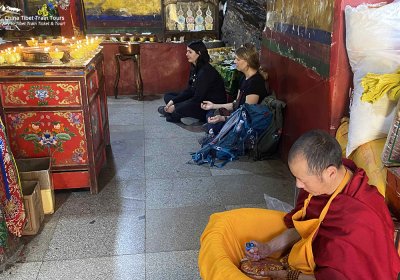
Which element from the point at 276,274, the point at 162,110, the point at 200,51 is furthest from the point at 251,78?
the point at 276,274

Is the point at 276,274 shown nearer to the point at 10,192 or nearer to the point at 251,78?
the point at 10,192

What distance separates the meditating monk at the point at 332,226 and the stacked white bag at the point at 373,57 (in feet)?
1.83

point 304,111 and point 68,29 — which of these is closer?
point 304,111

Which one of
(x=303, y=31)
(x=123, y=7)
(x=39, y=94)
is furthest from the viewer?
(x=123, y=7)

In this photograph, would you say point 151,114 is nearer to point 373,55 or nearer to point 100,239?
point 100,239

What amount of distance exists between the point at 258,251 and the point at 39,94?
191 cm

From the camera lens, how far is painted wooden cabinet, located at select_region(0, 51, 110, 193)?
2.73 metres

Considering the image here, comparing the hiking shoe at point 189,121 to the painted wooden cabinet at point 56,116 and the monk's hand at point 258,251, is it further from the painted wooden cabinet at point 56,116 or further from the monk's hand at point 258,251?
the monk's hand at point 258,251

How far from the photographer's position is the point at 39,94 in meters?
2.77

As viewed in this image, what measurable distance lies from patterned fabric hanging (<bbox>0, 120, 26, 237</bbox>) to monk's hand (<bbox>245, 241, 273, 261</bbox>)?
4.51ft

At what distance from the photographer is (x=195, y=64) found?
4953mm

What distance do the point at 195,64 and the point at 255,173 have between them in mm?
2026

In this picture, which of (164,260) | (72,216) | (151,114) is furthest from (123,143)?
(164,260)

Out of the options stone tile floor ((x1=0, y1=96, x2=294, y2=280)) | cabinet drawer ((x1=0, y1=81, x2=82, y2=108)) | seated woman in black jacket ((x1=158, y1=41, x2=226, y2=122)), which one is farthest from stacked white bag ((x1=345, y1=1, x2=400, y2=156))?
seated woman in black jacket ((x1=158, y1=41, x2=226, y2=122))
